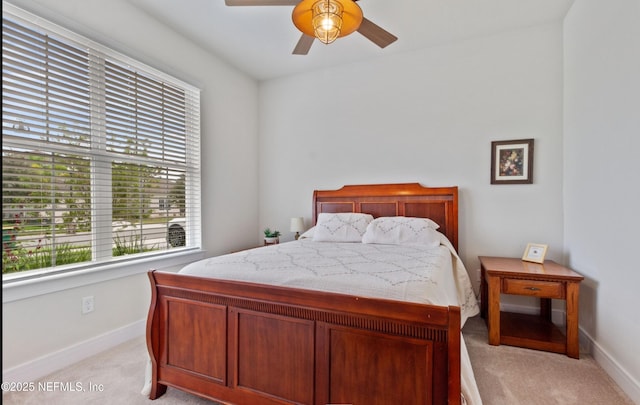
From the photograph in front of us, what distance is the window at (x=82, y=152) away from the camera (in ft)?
7.07

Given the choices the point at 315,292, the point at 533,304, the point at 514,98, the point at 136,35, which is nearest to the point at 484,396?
the point at 315,292

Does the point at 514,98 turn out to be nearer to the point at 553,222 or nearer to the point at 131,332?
the point at 553,222

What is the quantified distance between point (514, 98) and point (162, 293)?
11.2 feet

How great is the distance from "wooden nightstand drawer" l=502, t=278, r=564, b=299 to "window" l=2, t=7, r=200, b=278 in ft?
9.77

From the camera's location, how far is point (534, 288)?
2518 millimetres

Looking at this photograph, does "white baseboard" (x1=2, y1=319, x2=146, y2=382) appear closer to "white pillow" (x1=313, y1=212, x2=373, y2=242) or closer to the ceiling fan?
"white pillow" (x1=313, y1=212, x2=373, y2=242)

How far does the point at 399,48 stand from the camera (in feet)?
11.6

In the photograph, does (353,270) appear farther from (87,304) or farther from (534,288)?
(87,304)

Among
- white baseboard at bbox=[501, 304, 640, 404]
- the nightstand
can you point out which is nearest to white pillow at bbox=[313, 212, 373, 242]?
the nightstand

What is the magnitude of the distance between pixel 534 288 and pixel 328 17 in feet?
7.90

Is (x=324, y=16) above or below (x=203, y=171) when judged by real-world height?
above

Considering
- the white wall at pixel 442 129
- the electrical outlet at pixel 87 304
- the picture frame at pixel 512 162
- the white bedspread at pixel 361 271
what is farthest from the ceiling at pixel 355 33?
the electrical outlet at pixel 87 304

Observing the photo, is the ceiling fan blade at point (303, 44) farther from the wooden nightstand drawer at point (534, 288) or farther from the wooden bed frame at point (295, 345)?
the wooden nightstand drawer at point (534, 288)

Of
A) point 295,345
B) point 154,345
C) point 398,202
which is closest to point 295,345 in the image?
point 295,345
